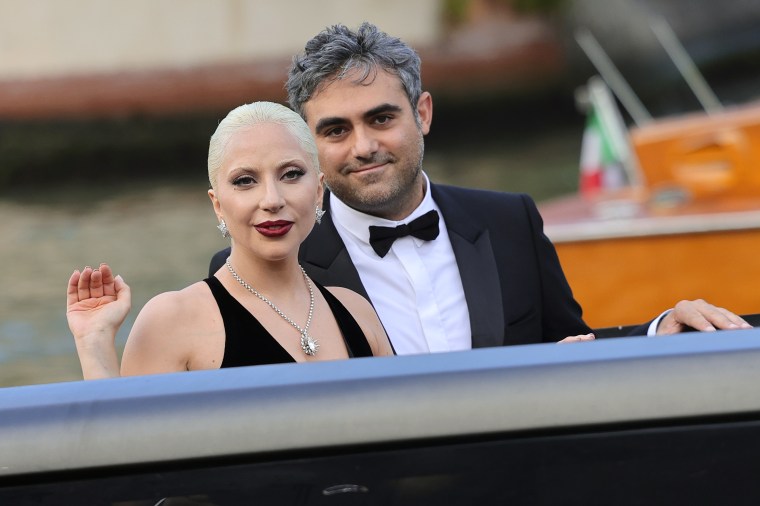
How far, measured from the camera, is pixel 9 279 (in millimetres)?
12180

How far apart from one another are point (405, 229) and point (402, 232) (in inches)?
0.4

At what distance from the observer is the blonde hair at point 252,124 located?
2061 mm

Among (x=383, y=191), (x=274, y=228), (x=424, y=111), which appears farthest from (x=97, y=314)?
(x=424, y=111)

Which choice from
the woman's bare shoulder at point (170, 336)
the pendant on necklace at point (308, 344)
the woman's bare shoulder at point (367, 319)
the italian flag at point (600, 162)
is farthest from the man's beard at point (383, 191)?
the italian flag at point (600, 162)

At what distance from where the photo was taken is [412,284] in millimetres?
2943

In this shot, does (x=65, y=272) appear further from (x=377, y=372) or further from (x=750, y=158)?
(x=377, y=372)

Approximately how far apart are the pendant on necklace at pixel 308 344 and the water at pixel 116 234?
20.6ft

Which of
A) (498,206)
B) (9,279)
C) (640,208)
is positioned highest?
(9,279)

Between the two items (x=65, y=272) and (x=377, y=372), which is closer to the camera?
(x=377, y=372)

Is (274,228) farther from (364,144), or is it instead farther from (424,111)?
(424,111)

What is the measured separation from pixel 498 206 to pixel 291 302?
1.04 metres

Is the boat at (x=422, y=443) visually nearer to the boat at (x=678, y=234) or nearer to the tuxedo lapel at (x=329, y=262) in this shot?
the tuxedo lapel at (x=329, y=262)

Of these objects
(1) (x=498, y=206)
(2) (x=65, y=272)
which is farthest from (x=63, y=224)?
(1) (x=498, y=206)

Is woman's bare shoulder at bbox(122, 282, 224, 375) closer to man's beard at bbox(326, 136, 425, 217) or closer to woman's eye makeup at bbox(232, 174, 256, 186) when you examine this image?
woman's eye makeup at bbox(232, 174, 256, 186)
